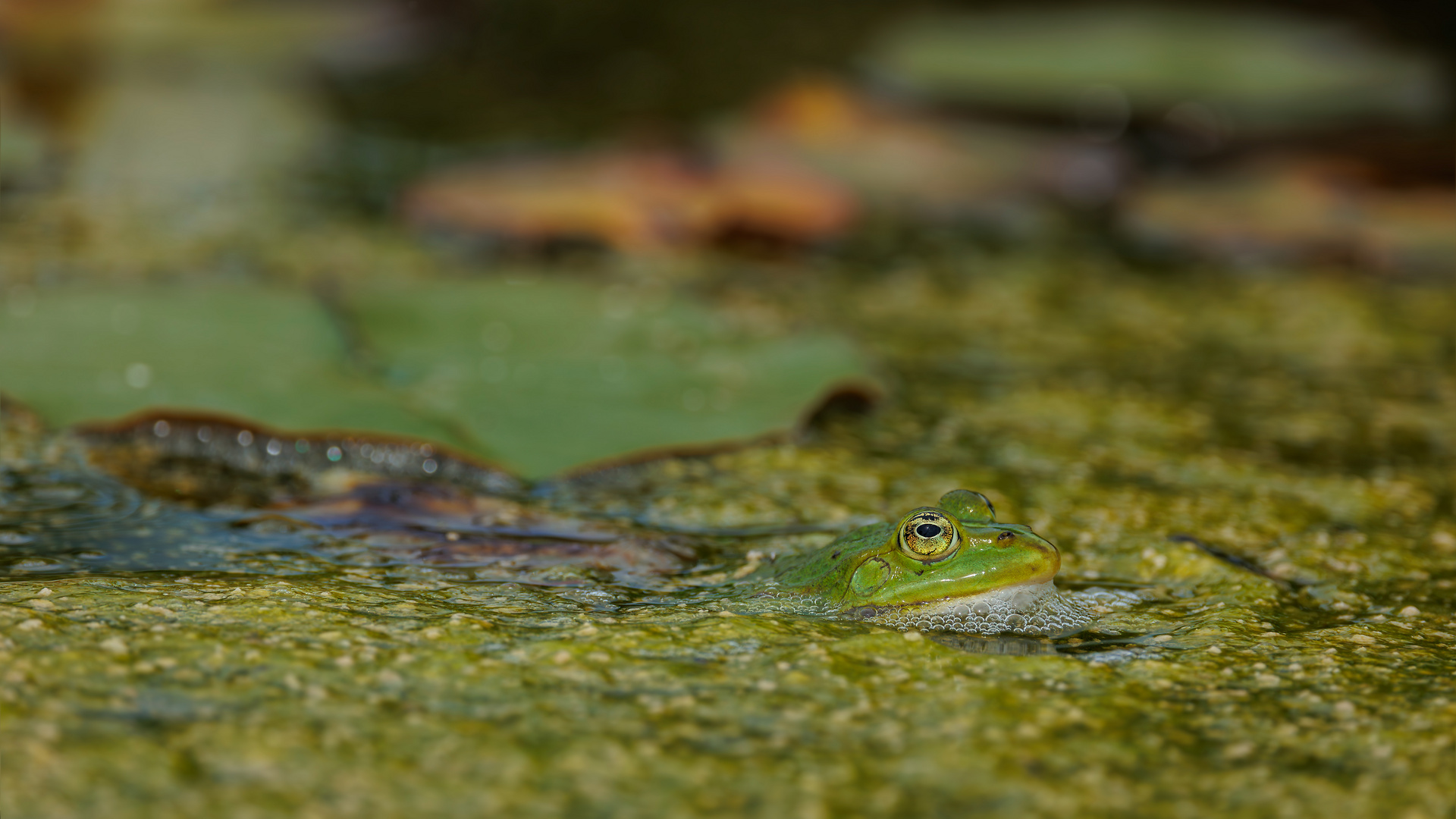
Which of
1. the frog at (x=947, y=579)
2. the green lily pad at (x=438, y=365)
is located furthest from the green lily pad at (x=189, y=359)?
the frog at (x=947, y=579)

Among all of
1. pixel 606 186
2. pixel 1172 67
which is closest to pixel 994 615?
pixel 606 186

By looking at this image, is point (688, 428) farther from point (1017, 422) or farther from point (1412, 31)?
point (1412, 31)

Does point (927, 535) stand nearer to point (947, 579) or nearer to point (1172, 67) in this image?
point (947, 579)

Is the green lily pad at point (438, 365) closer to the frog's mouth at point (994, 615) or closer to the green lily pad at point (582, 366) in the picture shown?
the green lily pad at point (582, 366)

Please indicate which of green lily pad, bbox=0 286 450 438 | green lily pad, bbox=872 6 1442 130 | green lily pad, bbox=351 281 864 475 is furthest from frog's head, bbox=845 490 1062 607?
green lily pad, bbox=872 6 1442 130

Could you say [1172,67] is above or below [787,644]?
above

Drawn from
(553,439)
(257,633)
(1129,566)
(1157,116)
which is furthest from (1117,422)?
(1157,116)
